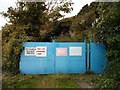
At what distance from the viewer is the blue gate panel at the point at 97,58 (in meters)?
14.1

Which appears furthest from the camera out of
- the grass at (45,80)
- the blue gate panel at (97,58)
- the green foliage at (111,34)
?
the blue gate panel at (97,58)

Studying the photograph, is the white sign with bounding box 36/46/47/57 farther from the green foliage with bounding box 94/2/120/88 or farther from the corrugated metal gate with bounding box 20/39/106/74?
the green foliage with bounding box 94/2/120/88

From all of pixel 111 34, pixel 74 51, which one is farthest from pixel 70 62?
pixel 111 34

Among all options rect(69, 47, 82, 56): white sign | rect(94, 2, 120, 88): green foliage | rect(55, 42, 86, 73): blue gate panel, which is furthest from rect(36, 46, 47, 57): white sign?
→ rect(94, 2, 120, 88): green foliage

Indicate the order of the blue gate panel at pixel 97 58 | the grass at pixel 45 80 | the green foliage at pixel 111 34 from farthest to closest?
the blue gate panel at pixel 97 58 < the grass at pixel 45 80 < the green foliage at pixel 111 34

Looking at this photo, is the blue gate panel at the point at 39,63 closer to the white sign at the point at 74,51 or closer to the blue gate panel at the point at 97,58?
the white sign at the point at 74,51

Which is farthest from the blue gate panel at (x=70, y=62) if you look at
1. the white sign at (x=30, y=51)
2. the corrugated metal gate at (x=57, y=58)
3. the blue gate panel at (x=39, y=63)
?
the white sign at (x=30, y=51)

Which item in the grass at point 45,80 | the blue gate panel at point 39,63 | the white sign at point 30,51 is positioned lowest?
the grass at point 45,80

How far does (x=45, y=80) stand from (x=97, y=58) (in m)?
3.08

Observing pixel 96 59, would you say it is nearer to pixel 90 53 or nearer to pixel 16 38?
pixel 90 53

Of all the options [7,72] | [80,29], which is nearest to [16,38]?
[7,72]

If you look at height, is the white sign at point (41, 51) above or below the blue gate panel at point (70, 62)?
above

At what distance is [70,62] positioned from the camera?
14.0 metres

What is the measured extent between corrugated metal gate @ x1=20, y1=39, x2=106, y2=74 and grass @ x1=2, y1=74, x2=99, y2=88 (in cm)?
60
